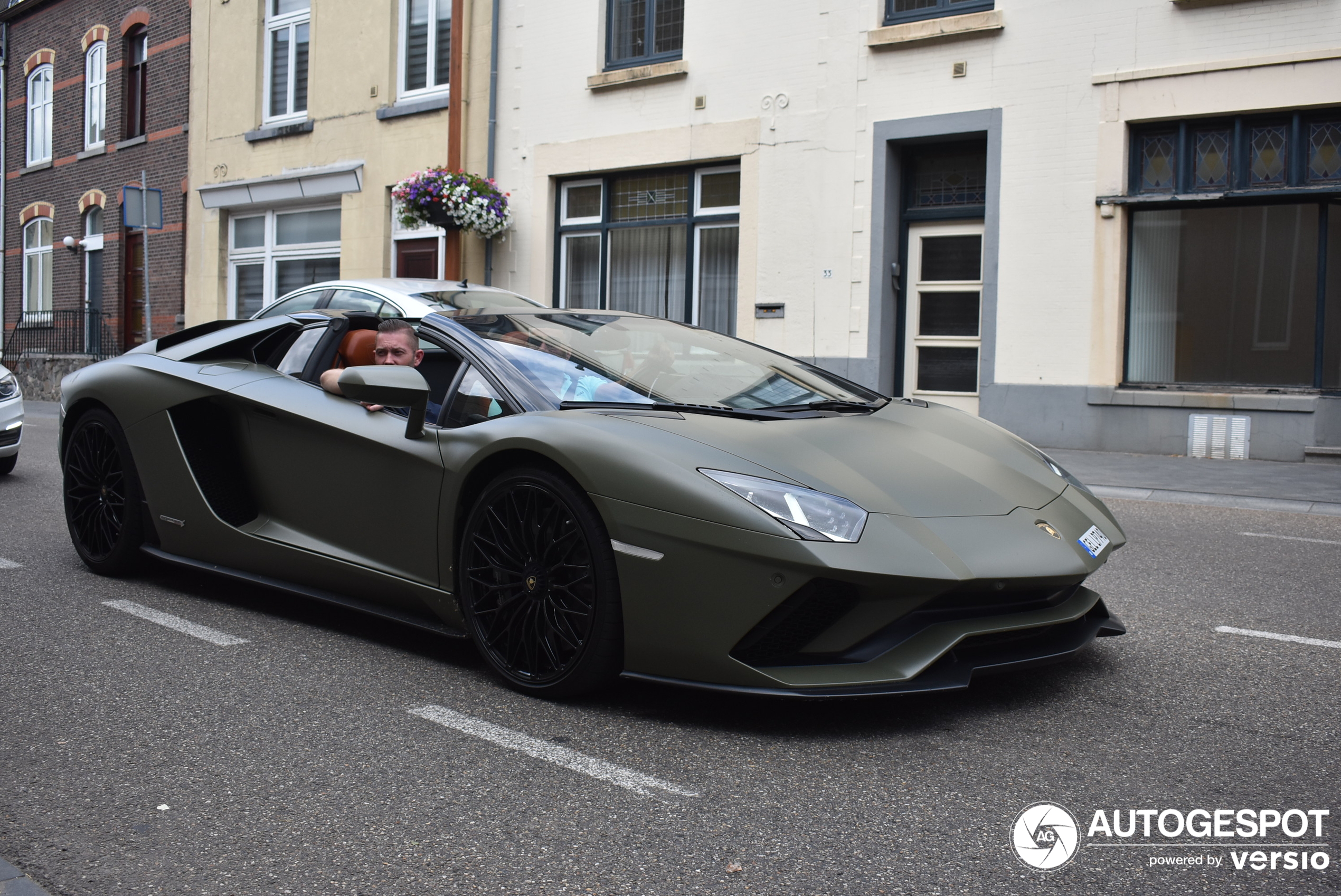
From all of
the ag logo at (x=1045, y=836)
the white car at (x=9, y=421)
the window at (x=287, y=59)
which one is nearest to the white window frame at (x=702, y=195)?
the window at (x=287, y=59)

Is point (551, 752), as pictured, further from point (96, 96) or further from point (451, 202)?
point (96, 96)

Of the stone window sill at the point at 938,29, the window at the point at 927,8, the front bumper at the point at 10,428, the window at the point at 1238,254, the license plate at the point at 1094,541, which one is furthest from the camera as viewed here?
the window at the point at 927,8

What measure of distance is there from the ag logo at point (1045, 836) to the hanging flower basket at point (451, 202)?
46.8ft

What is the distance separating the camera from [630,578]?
131 inches

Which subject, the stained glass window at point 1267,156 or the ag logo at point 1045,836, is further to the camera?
the stained glass window at point 1267,156

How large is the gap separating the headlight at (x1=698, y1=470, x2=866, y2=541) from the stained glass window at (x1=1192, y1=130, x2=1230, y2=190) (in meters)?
10.1

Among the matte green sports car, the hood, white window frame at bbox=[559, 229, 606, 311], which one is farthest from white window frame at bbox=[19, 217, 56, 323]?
the hood

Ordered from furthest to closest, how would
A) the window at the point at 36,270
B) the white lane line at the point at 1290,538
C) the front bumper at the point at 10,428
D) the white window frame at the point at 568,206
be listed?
the window at the point at 36,270
the white window frame at the point at 568,206
the front bumper at the point at 10,428
the white lane line at the point at 1290,538

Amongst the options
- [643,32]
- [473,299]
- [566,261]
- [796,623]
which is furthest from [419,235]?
[796,623]

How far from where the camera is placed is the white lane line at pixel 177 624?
14.3 feet

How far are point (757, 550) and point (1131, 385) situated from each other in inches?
402

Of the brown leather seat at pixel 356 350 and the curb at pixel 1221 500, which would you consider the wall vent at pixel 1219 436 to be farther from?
the brown leather seat at pixel 356 350

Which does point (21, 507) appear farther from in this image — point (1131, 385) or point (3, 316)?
point (3, 316)

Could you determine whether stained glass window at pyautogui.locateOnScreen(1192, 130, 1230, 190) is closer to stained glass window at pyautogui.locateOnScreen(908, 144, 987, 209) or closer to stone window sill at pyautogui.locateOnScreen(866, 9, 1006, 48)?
stained glass window at pyautogui.locateOnScreen(908, 144, 987, 209)
